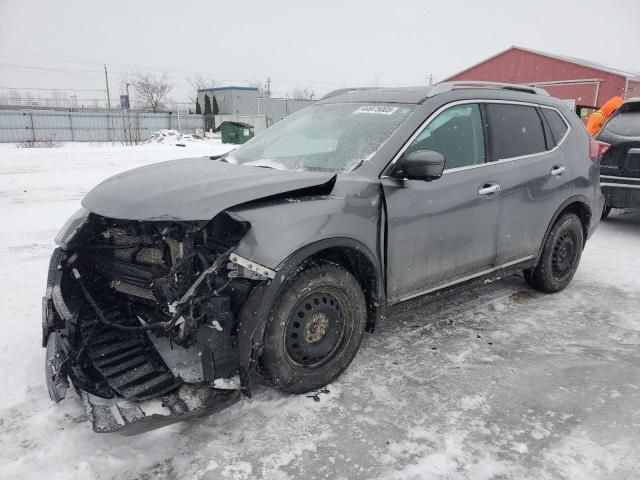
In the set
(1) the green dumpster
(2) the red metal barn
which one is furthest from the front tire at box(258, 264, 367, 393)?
(1) the green dumpster

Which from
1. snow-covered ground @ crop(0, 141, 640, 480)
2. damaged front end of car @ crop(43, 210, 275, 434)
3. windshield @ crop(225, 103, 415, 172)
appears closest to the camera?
snow-covered ground @ crop(0, 141, 640, 480)

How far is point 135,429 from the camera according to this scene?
234 centimetres

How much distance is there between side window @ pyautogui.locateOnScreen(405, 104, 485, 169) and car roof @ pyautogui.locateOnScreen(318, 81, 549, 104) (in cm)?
17

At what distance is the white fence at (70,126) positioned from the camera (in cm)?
2916

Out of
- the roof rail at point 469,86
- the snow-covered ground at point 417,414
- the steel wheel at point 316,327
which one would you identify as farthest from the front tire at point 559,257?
the steel wheel at point 316,327

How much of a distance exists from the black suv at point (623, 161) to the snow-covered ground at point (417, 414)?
2.84m

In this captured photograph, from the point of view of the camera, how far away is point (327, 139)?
360cm

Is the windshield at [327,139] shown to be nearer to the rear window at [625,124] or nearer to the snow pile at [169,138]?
the rear window at [625,124]

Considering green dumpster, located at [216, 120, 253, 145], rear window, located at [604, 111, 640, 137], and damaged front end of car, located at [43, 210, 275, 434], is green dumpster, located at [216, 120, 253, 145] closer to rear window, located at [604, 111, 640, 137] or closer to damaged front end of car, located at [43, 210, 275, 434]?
rear window, located at [604, 111, 640, 137]

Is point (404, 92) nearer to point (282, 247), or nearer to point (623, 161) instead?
point (282, 247)

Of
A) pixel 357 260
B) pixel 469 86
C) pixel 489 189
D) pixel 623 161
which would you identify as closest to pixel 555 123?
pixel 469 86

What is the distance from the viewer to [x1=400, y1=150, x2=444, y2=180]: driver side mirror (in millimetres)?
3016

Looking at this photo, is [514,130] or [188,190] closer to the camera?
[188,190]

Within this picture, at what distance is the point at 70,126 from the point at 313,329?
3419 cm
